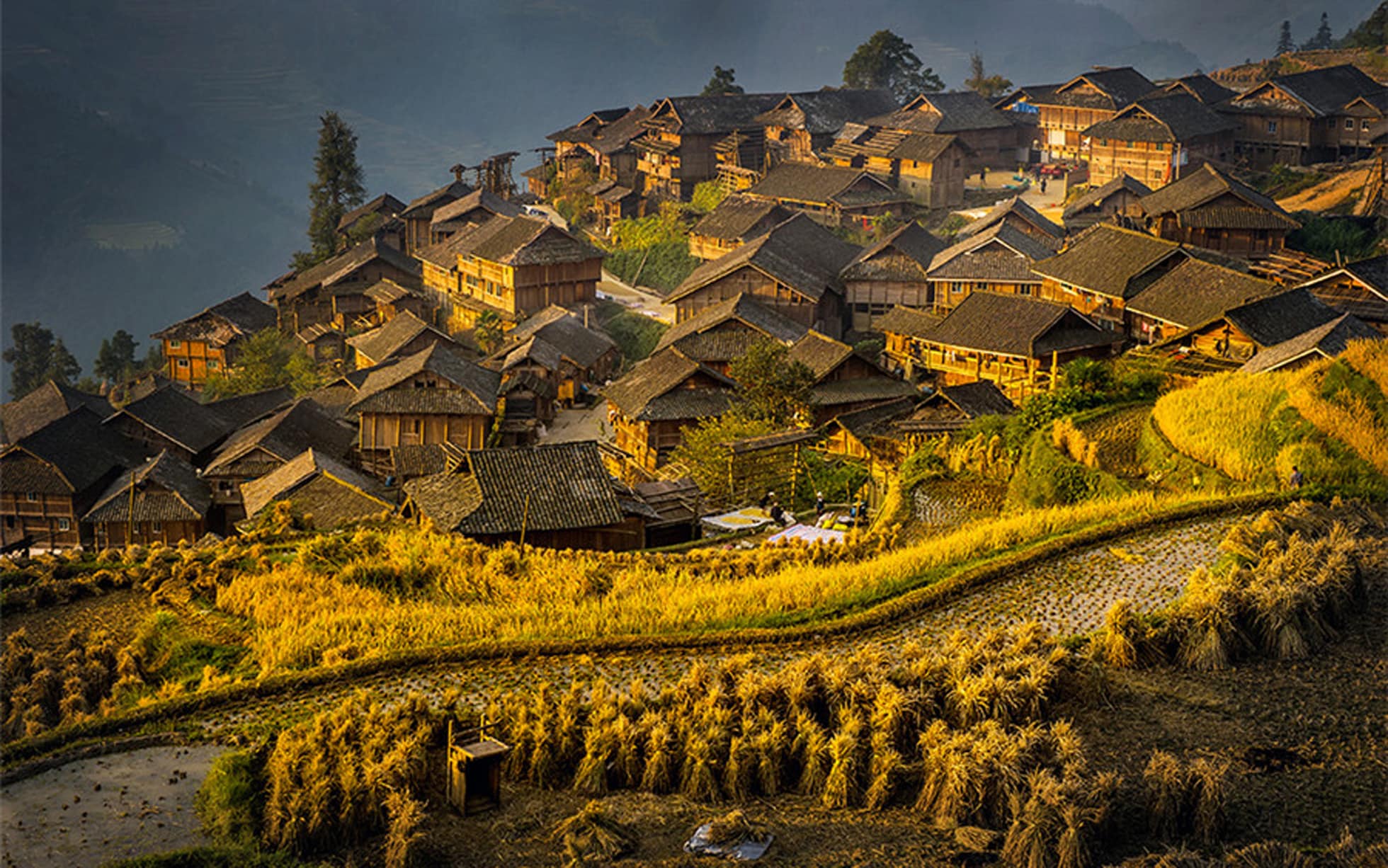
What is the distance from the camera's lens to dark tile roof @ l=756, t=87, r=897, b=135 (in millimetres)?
59531

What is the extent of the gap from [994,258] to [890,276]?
3.77 m

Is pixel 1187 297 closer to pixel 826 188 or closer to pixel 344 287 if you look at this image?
pixel 826 188

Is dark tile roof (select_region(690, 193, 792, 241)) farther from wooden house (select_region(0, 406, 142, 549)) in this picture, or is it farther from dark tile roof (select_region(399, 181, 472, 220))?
wooden house (select_region(0, 406, 142, 549))

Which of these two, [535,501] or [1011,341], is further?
[1011,341]

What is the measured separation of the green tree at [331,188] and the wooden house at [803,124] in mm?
21502

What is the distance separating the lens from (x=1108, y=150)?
170ft

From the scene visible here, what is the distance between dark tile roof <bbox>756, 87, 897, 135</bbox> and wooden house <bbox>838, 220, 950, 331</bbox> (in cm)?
1690

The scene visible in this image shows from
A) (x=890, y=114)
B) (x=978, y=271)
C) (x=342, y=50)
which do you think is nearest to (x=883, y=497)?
(x=978, y=271)

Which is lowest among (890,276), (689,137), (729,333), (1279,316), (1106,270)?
(1279,316)

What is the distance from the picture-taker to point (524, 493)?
21281 mm

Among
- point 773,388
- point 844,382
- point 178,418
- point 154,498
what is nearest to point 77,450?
point 178,418

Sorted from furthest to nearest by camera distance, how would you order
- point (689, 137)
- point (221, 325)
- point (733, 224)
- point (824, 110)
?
point (824, 110) < point (689, 137) < point (221, 325) < point (733, 224)

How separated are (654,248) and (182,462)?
25066mm

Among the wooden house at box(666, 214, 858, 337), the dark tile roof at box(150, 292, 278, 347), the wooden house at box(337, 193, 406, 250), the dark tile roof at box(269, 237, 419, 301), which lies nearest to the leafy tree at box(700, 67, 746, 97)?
the wooden house at box(337, 193, 406, 250)
